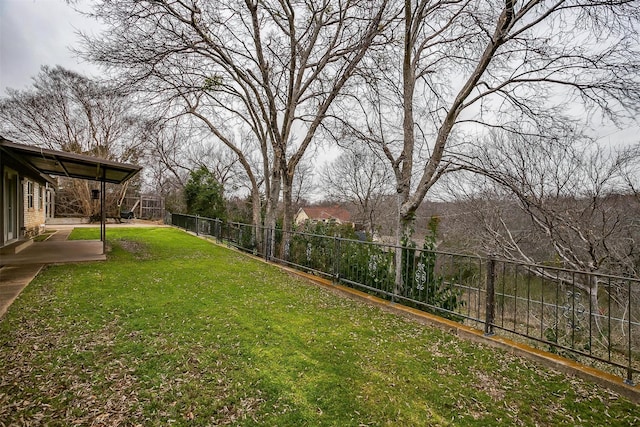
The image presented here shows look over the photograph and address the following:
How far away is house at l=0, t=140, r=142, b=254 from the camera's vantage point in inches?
259

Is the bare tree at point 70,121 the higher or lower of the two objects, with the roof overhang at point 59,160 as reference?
higher

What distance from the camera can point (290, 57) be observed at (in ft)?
25.8

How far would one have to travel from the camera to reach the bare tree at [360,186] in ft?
64.0

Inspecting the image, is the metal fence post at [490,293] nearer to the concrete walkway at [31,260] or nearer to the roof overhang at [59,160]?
the concrete walkway at [31,260]

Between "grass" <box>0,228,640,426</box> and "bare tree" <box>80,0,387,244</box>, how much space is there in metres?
4.93

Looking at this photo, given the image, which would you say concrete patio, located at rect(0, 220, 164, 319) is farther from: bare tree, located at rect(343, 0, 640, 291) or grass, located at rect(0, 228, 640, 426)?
bare tree, located at rect(343, 0, 640, 291)

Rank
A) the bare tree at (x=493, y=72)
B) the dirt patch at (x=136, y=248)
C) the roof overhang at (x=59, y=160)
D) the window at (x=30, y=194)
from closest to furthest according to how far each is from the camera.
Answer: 1. the bare tree at (x=493, y=72)
2. the roof overhang at (x=59, y=160)
3. the dirt patch at (x=136, y=248)
4. the window at (x=30, y=194)

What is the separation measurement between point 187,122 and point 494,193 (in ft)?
34.8

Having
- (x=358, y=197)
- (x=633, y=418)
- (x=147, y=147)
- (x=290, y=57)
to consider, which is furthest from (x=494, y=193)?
(x=147, y=147)

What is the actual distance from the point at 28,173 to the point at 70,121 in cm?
1073

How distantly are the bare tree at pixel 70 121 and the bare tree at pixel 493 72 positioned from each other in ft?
44.9

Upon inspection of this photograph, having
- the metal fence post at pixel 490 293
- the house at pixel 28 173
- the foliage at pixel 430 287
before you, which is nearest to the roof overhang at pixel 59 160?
the house at pixel 28 173

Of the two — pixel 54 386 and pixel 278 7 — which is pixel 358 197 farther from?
pixel 54 386

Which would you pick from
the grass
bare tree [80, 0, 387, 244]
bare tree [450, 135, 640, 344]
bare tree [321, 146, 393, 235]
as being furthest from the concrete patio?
bare tree [321, 146, 393, 235]
